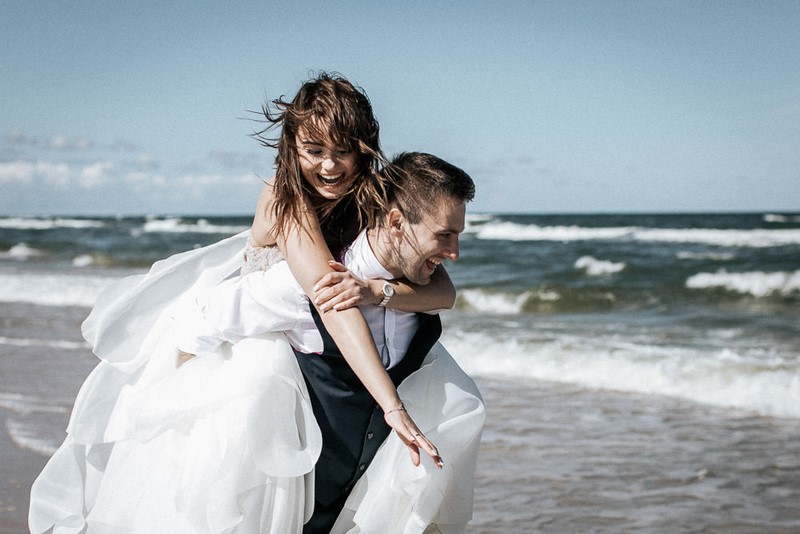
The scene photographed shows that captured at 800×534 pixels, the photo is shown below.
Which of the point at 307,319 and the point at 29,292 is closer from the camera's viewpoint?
the point at 307,319

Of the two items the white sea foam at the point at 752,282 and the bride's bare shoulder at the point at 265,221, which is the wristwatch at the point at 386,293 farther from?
the white sea foam at the point at 752,282

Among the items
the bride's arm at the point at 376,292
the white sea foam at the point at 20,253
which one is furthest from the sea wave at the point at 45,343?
the white sea foam at the point at 20,253

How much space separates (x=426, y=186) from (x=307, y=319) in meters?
0.60

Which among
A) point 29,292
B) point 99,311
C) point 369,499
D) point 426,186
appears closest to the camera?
point 426,186

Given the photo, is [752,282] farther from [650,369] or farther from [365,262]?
[365,262]

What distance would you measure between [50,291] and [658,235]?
22.9 metres

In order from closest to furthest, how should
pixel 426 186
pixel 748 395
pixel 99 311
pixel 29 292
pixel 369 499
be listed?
1. pixel 426 186
2. pixel 369 499
3. pixel 99 311
4. pixel 748 395
5. pixel 29 292

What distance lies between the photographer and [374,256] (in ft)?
9.46

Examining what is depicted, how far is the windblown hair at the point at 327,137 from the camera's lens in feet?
9.33

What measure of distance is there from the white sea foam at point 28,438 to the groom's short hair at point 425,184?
3.77m

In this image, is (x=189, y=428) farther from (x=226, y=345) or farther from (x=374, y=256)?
(x=374, y=256)

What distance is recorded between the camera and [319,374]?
286cm

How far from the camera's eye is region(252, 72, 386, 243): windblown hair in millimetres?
2844

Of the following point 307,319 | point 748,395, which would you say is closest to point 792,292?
point 748,395
